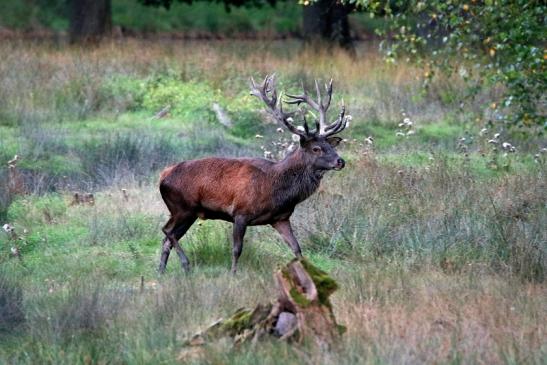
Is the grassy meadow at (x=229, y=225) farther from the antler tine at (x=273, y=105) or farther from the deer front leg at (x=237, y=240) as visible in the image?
the antler tine at (x=273, y=105)

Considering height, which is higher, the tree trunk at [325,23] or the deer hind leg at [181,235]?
the deer hind leg at [181,235]

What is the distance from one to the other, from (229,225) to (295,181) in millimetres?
1703

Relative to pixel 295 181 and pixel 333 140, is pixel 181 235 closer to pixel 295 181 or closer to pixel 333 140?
pixel 295 181

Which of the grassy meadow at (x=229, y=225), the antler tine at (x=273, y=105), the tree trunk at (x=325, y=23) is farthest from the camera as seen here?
the tree trunk at (x=325, y=23)

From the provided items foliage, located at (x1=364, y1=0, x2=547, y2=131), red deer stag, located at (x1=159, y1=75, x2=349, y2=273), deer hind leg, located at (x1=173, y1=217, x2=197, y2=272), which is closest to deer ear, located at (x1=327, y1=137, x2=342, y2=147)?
red deer stag, located at (x1=159, y1=75, x2=349, y2=273)

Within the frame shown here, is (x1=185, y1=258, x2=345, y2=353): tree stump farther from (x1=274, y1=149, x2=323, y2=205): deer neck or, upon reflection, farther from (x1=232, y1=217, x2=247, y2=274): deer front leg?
(x1=274, y1=149, x2=323, y2=205): deer neck

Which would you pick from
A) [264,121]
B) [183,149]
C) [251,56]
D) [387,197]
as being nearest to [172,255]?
[387,197]

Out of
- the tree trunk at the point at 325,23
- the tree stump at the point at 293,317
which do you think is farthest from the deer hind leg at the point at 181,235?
the tree trunk at the point at 325,23

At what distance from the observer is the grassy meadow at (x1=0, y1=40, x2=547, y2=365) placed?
7.77m

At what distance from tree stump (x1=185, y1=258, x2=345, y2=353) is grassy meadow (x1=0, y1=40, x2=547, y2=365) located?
14 cm

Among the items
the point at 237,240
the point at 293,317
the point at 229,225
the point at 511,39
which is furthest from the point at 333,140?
the point at 293,317

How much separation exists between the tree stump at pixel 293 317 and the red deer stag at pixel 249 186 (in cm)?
265

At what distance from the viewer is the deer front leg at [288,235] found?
10.2 m

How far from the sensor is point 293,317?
7473mm
